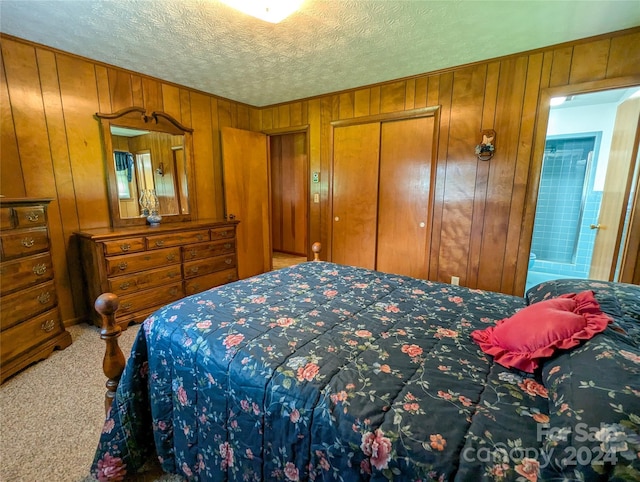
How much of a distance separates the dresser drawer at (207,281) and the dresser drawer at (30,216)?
1.28 m

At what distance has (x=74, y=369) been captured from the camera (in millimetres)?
2066

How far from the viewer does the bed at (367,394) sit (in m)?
0.66

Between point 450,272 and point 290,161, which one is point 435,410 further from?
point 290,161

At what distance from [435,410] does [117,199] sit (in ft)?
10.9

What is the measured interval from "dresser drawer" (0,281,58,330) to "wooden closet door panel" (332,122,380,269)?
2.86 metres

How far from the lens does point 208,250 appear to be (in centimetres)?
329

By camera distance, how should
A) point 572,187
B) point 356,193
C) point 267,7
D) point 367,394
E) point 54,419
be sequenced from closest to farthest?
point 367,394
point 54,419
point 267,7
point 356,193
point 572,187

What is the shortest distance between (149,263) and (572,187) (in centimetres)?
572

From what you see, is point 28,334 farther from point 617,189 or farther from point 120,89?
point 617,189

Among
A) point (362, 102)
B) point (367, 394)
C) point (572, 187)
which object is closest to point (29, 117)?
point (362, 102)

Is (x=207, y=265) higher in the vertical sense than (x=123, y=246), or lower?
lower

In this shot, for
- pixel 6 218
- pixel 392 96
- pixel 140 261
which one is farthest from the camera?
pixel 392 96

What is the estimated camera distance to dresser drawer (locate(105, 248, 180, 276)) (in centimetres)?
253

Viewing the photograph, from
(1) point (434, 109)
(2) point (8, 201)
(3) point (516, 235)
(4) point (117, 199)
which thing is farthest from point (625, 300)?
(4) point (117, 199)
